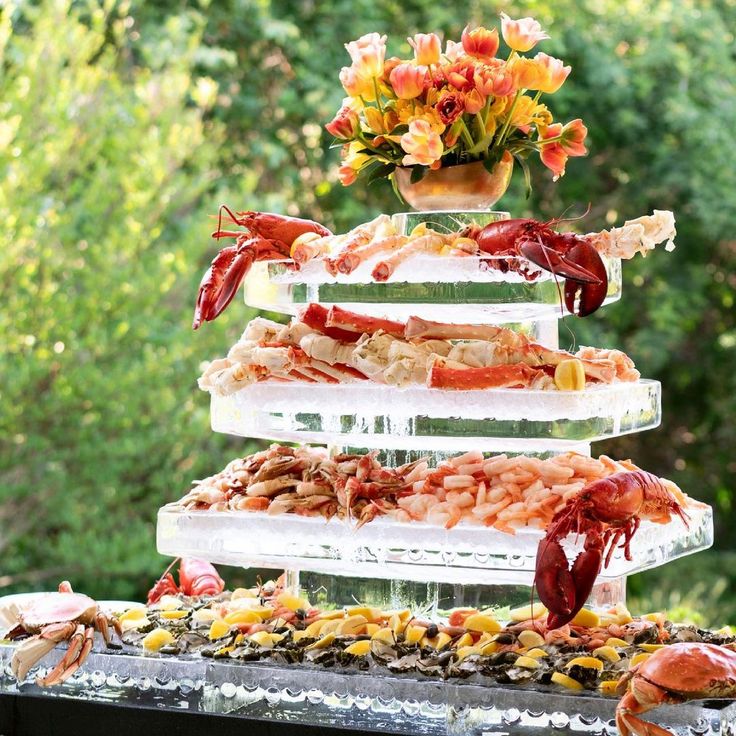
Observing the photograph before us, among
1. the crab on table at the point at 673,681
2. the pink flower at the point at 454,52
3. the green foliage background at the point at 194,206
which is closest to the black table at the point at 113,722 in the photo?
the crab on table at the point at 673,681

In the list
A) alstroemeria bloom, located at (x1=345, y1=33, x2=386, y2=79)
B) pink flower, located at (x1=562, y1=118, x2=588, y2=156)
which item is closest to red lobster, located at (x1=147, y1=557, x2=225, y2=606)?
alstroemeria bloom, located at (x1=345, y1=33, x2=386, y2=79)

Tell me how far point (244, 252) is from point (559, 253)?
859 mm

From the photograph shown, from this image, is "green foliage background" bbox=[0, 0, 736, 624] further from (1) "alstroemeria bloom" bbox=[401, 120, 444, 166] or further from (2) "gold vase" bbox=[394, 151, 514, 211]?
(1) "alstroemeria bloom" bbox=[401, 120, 444, 166]

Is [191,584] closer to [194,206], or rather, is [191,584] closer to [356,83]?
[356,83]

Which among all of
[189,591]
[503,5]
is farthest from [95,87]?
[189,591]

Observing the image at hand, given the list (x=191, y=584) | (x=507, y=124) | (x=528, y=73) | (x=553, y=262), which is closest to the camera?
(x=553, y=262)

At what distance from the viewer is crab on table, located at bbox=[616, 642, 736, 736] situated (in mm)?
2836

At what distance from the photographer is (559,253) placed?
3.30 metres

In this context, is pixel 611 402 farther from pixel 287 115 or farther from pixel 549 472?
pixel 287 115

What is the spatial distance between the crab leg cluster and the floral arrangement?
0.45 metres

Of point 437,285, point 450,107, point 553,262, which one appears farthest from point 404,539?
point 450,107

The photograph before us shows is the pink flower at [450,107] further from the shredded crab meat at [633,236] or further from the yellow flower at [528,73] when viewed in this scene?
the shredded crab meat at [633,236]

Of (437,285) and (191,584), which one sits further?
(191,584)

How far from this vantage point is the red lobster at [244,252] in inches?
143
